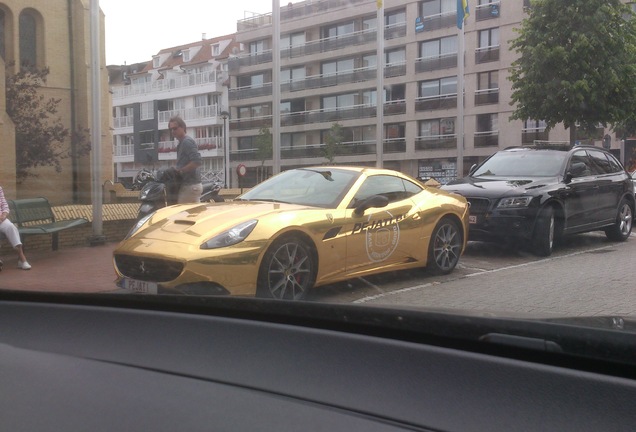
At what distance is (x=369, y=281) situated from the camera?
100 inches

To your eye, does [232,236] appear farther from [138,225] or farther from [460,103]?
[460,103]

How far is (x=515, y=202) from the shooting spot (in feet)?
12.2

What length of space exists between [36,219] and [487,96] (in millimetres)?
3116

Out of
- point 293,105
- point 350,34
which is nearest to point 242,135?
point 293,105

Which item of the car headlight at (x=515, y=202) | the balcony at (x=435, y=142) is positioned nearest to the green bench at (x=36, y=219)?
the balcony at (x=435, y=142)

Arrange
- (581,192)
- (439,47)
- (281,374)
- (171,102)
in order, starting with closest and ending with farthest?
(281,374) < (439,47) < (171,102) < (581,192)

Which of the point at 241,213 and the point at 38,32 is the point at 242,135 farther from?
the point at 38,32

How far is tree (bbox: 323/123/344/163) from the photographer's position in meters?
3.21

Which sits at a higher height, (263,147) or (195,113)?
(195,113)

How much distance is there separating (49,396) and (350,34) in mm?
2076

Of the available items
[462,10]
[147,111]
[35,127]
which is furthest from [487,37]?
[35,127]

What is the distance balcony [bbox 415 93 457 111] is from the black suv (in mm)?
437

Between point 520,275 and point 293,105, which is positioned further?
point 293,105

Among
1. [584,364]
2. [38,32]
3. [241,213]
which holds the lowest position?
[584,364]
